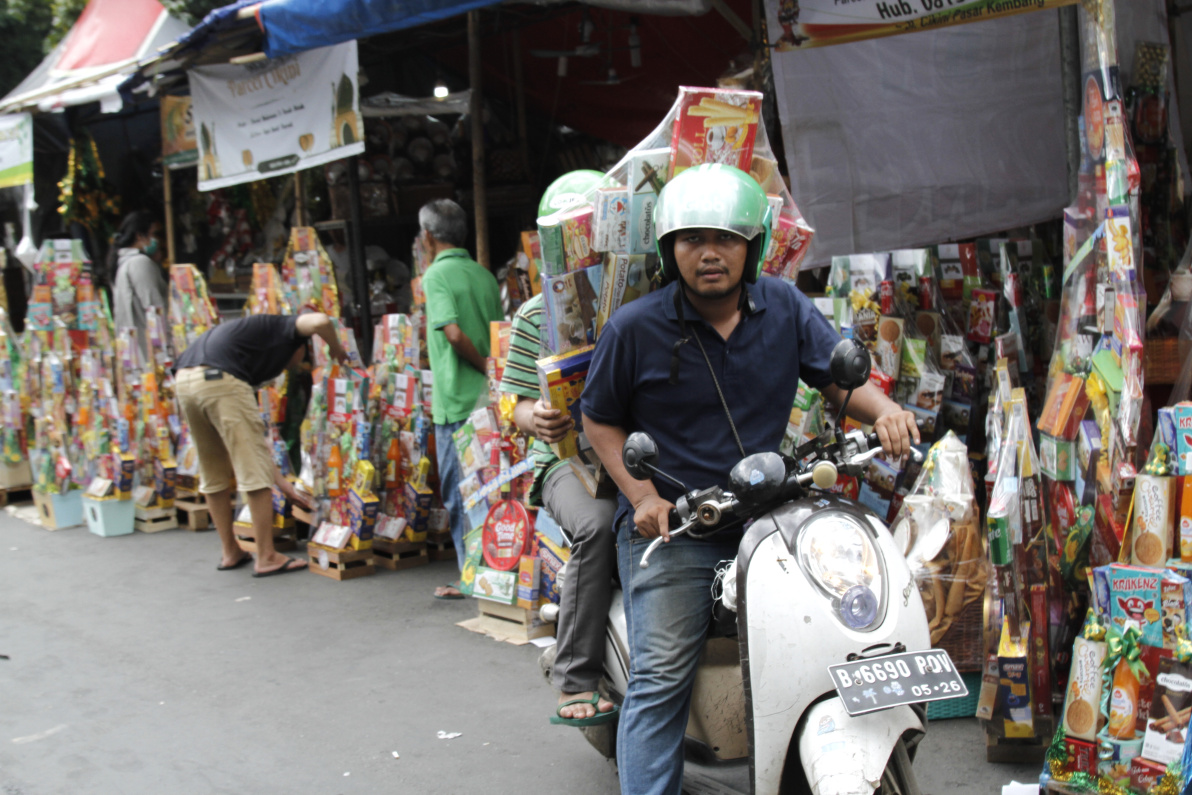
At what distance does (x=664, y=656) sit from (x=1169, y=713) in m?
1.38

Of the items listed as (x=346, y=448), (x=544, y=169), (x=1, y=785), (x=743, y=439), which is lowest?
(x=1, y=785)

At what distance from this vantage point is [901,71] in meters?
5.07

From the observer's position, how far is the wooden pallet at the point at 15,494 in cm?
881

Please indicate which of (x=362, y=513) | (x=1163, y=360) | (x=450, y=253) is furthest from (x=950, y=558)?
(x=362, y=513)

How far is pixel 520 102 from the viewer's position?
7984 millimetres

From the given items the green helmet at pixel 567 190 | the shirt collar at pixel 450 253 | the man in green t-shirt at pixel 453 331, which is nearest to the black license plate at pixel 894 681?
the green helmet at pixel 567 190

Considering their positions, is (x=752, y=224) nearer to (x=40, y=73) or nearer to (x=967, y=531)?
(x=967, y=531)

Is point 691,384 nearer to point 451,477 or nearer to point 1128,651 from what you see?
point 1128,651

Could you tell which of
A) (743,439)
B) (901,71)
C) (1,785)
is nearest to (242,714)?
(1,785)

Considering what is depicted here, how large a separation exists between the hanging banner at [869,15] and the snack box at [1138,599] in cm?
211

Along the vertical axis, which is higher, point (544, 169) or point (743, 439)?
point (544, 169)

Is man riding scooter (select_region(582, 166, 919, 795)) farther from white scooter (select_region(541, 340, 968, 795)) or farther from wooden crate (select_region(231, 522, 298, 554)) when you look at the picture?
wooden crate (select_region(231, 522, 298, 554))

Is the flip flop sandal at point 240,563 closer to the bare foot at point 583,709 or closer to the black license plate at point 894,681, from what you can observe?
the bare foot at point 583,709

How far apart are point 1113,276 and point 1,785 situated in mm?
4134
